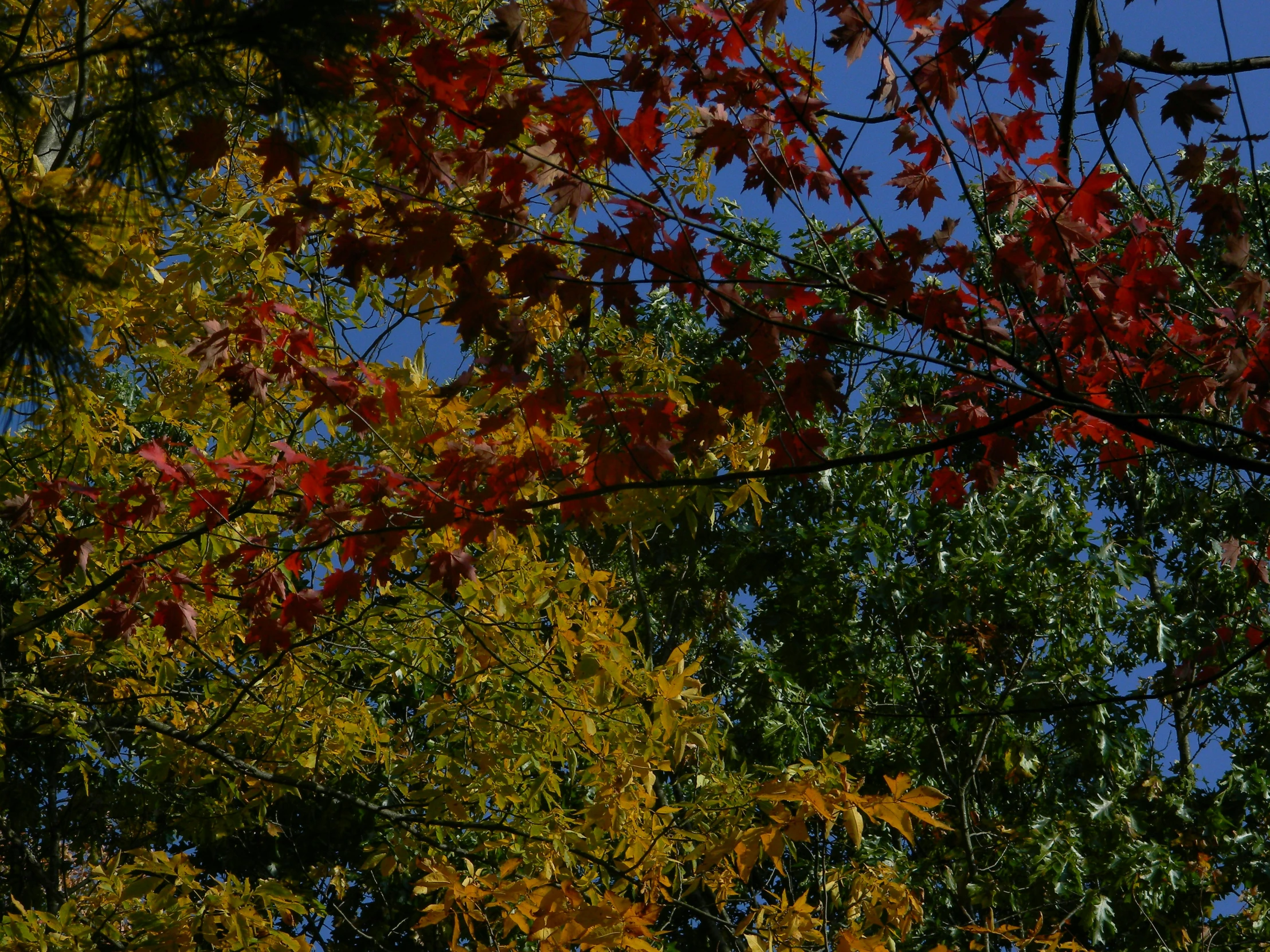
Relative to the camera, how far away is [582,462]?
3.69 metres

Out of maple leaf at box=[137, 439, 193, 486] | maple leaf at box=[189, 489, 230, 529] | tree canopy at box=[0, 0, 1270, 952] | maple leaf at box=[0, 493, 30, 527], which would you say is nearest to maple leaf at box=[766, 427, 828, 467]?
tree canopy at box=[0, 0, 1270, 952]

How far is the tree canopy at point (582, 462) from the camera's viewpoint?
2467 mm

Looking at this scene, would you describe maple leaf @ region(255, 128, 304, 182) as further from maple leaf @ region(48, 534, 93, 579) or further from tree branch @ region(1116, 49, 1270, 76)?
tree branch @ region(1116, 49, 1270, 76)

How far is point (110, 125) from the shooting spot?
2.19 meters

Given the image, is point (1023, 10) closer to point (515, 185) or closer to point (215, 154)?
point (515, 185)

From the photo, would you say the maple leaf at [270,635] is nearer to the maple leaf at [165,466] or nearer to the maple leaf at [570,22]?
the maple leaf at [165,466]

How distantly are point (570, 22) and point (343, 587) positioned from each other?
159 centimetres

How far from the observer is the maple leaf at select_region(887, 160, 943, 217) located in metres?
2.87

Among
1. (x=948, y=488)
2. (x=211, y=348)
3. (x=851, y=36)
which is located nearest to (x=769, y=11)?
(x=851, y=36)

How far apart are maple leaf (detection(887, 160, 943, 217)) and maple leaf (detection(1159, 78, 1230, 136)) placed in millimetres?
688

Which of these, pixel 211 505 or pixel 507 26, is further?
pixel 211 505

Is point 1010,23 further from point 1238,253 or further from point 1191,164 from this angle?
point 1238,253

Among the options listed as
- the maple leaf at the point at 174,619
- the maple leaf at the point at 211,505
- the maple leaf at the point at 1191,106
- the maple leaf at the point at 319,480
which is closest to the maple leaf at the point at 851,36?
the maple leaf at the point at 1191,106

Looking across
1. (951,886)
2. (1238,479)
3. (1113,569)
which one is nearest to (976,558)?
(1113,569)
